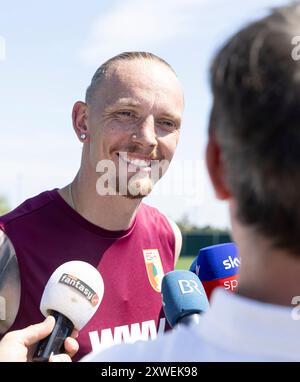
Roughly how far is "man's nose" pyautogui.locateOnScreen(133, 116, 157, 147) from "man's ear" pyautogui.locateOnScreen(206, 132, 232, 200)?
222 centimetres

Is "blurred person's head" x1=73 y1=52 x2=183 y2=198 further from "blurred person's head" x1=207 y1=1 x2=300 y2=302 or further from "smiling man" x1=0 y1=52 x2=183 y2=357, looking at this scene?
"blurred person's head" x1=207 y1=1 x2=300 y2=302

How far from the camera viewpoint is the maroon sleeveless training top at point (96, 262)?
3.32 metres

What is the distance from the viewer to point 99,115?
371 centimetres

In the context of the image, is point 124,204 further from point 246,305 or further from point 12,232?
point 246,305

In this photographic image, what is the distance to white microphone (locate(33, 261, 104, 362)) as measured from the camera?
97.0 inches

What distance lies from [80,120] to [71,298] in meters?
1.63

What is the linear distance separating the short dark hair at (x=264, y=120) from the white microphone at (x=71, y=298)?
1.37 metres

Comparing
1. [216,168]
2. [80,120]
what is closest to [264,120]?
[216,168]

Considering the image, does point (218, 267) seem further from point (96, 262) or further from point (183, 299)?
point (183, 299)

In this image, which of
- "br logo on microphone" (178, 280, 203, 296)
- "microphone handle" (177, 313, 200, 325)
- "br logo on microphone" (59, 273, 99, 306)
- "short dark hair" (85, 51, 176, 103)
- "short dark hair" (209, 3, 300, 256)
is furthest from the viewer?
"short dark hair" (85, 51, 176, 103)

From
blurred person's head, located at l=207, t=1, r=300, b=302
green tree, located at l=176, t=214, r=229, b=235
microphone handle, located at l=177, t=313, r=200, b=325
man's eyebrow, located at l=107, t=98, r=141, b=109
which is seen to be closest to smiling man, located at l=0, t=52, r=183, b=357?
man's eyebrow, located at l=107, t=98, r=141, b=109

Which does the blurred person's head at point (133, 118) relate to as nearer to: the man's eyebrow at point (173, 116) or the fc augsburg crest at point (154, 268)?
the man's eyebrow at point (173, 116)
